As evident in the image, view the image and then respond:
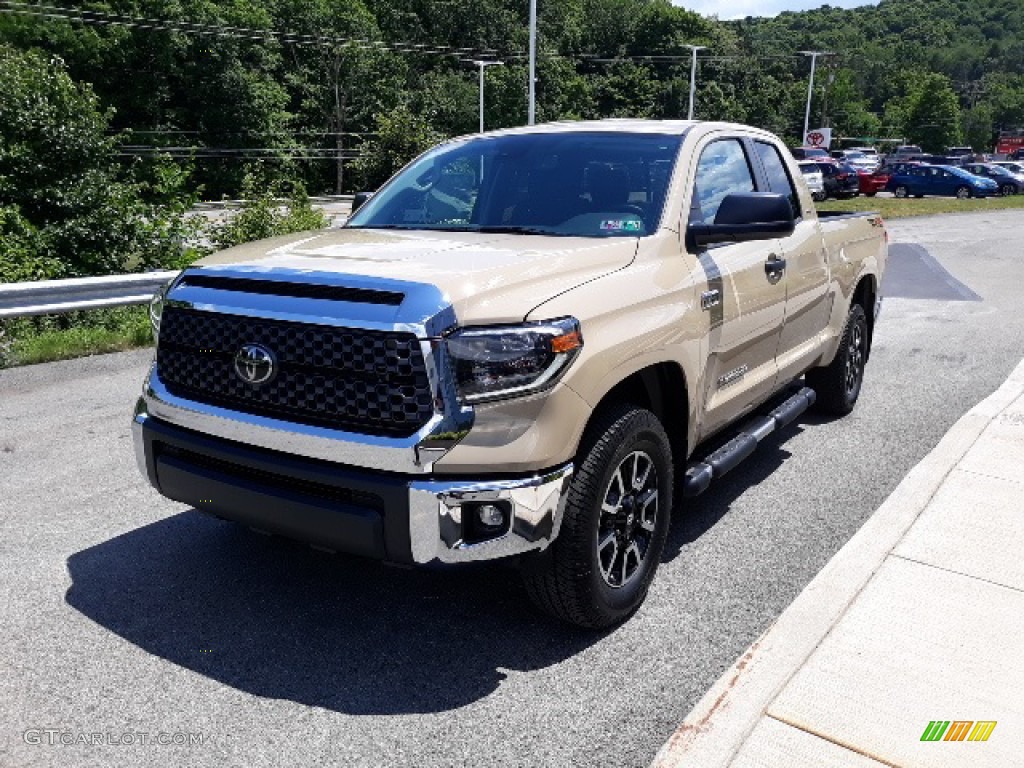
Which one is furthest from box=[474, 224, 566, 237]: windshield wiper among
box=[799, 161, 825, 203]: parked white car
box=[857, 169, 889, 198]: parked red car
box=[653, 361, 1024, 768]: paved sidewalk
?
box=[857, 169, 889, 198]: parked red car

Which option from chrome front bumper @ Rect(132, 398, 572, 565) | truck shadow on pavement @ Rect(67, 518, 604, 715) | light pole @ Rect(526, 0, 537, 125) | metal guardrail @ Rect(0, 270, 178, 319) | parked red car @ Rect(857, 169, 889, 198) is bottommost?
parked red car @ Rect(857, 169, 889, 198)

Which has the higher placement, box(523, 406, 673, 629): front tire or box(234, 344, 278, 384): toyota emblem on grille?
box(234, 344, 278, 384): toyota emblem on grille

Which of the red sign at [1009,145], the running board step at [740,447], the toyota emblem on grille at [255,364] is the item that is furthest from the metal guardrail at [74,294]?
the red sign at [1009,145]

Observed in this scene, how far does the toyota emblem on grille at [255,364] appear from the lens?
3053 millimetres

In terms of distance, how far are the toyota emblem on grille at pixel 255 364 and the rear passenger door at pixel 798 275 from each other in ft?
9.40

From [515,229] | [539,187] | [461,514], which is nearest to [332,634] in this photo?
[461,514]

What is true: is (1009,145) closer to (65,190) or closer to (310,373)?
(65,190)

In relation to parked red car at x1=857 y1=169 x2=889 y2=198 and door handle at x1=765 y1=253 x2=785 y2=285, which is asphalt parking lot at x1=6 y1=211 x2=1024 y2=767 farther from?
parked red car at x1=857 y1=169 x2=889 y2=198

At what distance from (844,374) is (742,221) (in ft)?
9.30

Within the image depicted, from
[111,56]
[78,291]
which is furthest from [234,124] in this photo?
[78,291]

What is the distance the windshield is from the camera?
3.94 m

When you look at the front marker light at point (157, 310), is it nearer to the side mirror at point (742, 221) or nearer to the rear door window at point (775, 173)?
the side mirror at point (742, 221)

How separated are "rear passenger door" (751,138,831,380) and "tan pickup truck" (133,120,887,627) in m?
0.47

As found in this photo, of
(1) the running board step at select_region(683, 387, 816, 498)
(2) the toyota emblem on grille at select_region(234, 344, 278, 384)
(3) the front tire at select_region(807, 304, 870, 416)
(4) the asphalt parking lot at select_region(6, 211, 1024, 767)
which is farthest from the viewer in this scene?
(3) the front tire at select_region(807, 304, 870, 416)
